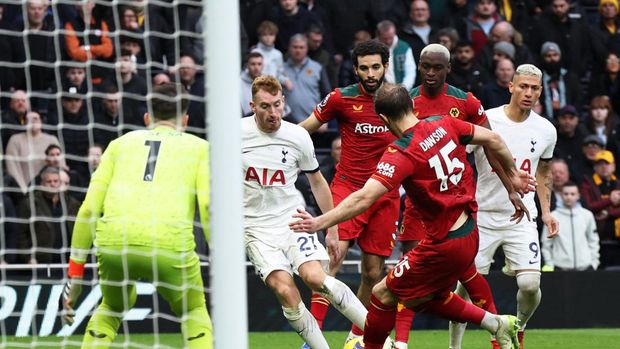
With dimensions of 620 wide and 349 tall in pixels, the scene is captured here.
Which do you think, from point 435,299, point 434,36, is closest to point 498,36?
point 434,36

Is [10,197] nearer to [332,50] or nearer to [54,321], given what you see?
[54,321]

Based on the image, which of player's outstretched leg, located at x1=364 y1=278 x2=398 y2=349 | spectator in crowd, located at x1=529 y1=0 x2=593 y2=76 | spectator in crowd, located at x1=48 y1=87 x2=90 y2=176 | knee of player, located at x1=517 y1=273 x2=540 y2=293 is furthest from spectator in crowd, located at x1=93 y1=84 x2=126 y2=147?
spectator in crowd, located at x1=529 y1=0 x2=593 y2=76

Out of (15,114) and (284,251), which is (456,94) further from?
(15,114)

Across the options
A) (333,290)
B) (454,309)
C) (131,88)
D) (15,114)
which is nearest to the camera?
(454,309)

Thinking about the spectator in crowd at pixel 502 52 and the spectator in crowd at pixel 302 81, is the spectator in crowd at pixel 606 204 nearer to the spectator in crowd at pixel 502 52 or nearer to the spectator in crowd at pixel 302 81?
the spectator in crowd at pixel 502 52

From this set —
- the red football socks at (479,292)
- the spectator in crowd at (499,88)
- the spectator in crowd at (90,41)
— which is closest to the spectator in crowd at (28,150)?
the spectator in crowd at (90,41)

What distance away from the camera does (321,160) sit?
1534cm

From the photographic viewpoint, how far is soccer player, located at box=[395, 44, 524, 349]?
398 inches

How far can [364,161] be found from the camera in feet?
35.7

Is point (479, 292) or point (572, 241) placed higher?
point (479, 292)

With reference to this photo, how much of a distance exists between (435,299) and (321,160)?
6.27 m

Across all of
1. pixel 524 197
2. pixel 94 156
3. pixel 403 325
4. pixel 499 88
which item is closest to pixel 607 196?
pixel 499 88

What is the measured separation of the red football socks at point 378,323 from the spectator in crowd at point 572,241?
558 centimetres

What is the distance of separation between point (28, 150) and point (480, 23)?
22.5 ft
